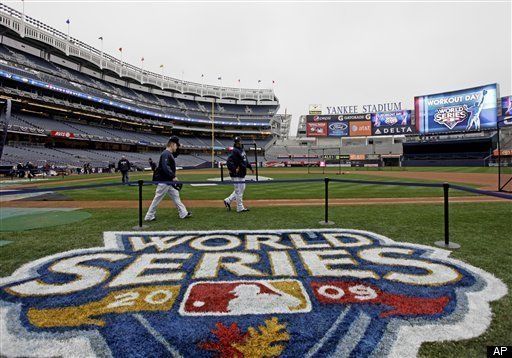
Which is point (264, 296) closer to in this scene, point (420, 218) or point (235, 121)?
point (420, 218)

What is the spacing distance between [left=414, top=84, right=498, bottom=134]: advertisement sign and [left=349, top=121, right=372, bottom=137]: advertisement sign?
51.8 ft

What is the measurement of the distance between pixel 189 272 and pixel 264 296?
3.88 ft

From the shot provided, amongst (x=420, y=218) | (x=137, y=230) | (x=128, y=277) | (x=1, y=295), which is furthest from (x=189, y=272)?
(x=420, y=218)

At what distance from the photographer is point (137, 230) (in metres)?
5.97

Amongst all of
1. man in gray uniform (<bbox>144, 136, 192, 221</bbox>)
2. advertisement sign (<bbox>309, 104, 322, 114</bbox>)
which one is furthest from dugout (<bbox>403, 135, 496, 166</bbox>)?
man in gray uniform (<bbox>144, 136, 192, 221</bbox>)

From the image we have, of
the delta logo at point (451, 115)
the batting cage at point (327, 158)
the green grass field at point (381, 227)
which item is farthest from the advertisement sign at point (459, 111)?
the green grass field at point (381, 227)

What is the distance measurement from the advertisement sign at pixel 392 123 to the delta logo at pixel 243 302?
224ft

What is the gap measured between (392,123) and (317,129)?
18705 millimetres

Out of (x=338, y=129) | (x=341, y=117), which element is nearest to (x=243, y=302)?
(x=338, y=129)

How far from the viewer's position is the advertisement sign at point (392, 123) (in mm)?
62312

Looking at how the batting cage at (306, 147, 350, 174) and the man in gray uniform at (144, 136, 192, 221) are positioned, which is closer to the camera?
the man in gray uniform at (144, 136, 192, 221)

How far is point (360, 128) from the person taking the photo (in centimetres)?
6994

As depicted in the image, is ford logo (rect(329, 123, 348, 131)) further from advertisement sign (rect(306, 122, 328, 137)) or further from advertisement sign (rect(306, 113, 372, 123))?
advertisement sign (rect(306, 122, 328, 137))

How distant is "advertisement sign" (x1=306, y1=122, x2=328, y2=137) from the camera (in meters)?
73.6
